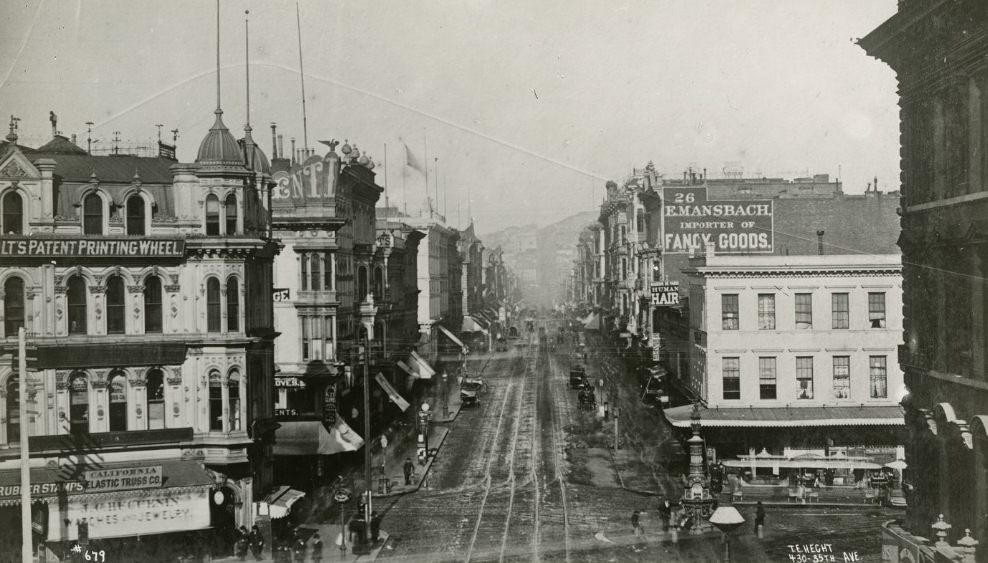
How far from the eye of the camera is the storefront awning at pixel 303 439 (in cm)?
4356

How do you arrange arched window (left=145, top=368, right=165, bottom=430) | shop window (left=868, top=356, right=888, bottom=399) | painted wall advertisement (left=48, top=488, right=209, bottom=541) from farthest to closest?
1. shop window (left=868, top=356, right=888, bottom=399)
2. arched window (left=145, top=368, right=165, bottom=430)
3. painted wall advertisement (left=48, top=488, right=209, bottom=541)

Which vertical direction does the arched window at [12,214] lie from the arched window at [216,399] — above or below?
above

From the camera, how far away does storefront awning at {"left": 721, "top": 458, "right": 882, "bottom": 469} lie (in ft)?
135

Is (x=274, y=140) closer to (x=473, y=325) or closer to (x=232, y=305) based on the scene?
(x=232, y=305)

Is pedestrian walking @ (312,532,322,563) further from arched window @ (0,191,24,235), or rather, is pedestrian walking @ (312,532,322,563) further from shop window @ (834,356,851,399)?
shop window @ (834,356,851,399)

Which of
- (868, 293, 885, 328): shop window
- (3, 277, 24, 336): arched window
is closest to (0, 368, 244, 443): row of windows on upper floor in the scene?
(3, 277, 24, 336): arched window

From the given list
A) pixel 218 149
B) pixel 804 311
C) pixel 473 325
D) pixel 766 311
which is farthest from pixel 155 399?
pixel 473 325

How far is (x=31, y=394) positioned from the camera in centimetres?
3020

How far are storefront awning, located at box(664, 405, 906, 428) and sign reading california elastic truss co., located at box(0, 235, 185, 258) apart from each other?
2344cm

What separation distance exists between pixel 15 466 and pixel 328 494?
1423 centimetres

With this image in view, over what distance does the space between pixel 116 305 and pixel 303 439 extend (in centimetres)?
1457

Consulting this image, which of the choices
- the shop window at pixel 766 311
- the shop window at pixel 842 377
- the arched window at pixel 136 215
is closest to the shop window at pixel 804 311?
the shop window at pixel 766 311

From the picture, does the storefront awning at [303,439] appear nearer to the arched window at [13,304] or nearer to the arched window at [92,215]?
the arched window at [92,215]

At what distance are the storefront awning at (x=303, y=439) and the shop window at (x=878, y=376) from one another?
959 inches
